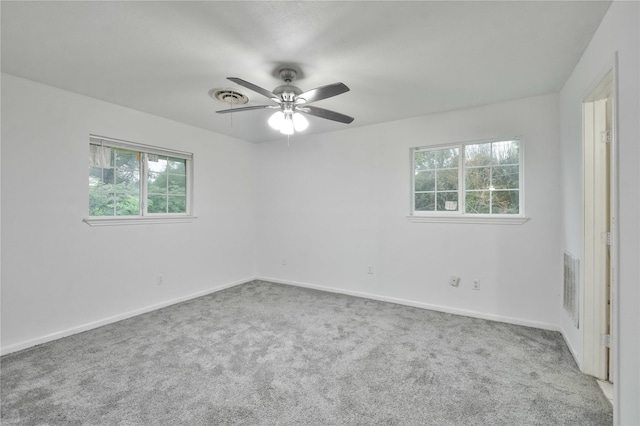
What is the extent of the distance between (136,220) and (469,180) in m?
3.94

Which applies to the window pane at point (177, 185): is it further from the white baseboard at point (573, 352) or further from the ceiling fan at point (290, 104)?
the white baseboard at point (573, 352)

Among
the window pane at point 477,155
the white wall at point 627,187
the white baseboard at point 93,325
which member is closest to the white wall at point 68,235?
the white baseboard at point 93,325

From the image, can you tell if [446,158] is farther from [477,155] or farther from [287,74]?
[287,74]

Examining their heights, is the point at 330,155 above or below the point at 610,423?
above

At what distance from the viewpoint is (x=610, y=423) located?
1.64 meters

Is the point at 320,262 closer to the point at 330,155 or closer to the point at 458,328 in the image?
the point at 330,155

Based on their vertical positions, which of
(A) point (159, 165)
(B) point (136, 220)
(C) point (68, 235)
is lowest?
(C) point (68, 235)

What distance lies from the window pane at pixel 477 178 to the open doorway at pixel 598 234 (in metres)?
1.18

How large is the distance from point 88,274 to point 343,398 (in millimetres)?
2825

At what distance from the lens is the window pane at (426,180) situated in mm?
3637

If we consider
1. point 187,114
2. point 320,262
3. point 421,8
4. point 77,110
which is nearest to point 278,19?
point 421,8

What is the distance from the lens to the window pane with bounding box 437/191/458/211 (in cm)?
350

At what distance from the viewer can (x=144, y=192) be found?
142 inches

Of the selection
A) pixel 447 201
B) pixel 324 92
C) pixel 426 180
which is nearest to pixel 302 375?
pixel 324 92
